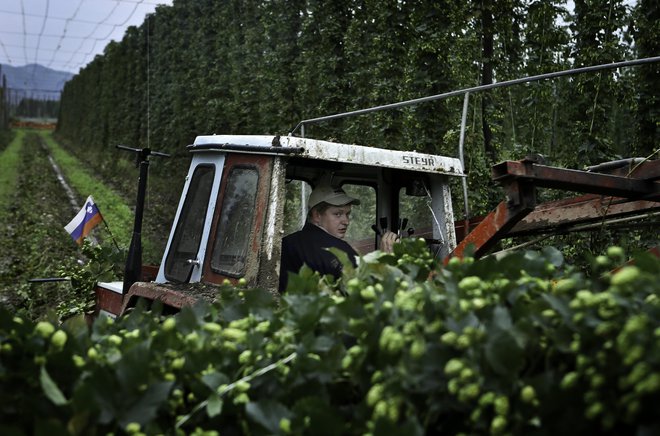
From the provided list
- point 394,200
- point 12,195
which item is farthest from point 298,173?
point 12,195

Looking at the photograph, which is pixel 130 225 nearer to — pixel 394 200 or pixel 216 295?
pixel 394 200

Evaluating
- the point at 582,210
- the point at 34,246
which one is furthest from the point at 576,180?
the point at 34,246

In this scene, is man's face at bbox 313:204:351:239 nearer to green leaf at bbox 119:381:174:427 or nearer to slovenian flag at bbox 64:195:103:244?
slovenian flag at bbox 64:195:103:244

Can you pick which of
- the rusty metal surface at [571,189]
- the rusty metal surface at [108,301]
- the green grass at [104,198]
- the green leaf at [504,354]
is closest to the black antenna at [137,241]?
the rusty metal surface at [108,301]

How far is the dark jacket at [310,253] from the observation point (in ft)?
15.4

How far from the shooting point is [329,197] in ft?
17.1

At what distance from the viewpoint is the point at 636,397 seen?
1.32 metres

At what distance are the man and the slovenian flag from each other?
279 centimetres

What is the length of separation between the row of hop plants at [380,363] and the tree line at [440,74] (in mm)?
4924

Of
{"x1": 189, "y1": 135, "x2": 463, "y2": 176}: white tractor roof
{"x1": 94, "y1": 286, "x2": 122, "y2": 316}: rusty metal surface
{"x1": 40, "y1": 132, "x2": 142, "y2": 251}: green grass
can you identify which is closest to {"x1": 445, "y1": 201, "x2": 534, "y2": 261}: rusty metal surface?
Answer: {"x1": 189, "y1": 135, "x2": 463, "y2": 176}: white tractor roof

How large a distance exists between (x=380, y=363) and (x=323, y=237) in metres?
3.34

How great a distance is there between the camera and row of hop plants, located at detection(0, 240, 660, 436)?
1451mm

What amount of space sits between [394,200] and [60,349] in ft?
13.0

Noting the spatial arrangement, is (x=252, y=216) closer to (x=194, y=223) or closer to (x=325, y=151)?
(x=325, y=151)
